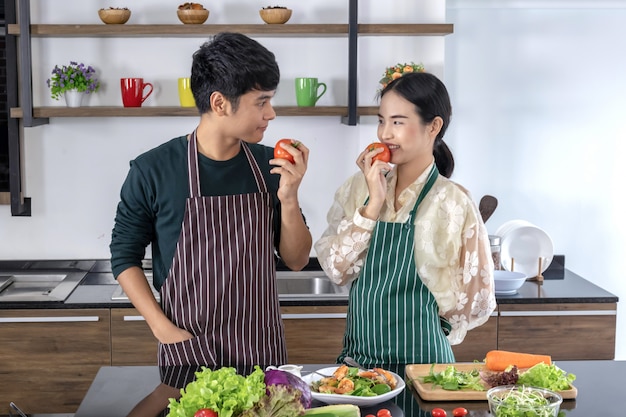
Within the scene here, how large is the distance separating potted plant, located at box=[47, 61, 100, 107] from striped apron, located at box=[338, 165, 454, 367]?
1.88 m

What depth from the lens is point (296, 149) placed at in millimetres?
2252

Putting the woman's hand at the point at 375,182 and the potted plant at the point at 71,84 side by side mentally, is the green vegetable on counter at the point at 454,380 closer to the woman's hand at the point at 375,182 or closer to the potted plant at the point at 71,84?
the woman's hand at the point at 375,182

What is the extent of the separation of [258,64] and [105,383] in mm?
885

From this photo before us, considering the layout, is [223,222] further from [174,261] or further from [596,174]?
[596,174]

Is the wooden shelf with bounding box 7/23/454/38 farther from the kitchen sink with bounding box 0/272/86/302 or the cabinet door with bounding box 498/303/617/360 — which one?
the cabinet door with bounding box 498/303/617/360

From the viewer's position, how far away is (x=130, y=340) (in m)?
3.37

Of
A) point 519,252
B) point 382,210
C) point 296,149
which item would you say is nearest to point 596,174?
point 519,252

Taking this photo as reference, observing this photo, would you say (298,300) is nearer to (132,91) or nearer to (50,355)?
(50,355)

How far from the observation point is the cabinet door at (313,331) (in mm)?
3420

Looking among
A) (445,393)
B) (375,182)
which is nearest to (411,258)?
(375,182)

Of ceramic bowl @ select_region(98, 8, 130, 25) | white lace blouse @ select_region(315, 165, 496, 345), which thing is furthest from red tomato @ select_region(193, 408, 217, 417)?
ceramic bowl @ select_region(98, 8, 130, 25)

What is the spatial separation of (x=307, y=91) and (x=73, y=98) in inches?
39.8

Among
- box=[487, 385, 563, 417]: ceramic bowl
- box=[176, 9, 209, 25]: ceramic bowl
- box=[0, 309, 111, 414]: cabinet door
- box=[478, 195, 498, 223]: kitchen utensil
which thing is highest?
box=[176, 9, 209, 25]: ceramic bowl

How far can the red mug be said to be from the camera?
3.63 m
